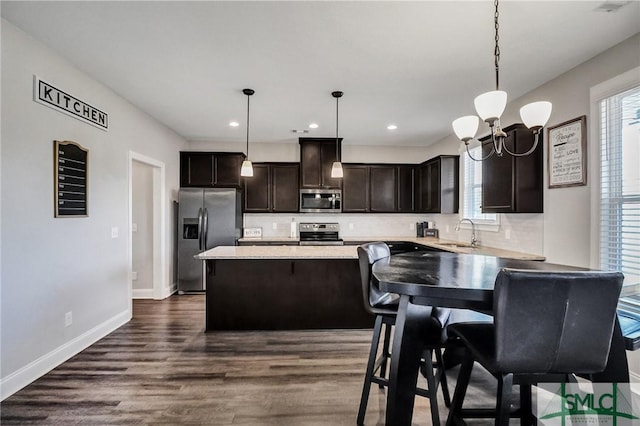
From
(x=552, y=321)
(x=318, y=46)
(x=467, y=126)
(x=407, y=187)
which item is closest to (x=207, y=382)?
(x=552, y=321)

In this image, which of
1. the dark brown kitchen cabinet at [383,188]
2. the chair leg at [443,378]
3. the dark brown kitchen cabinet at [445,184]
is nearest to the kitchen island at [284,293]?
the chair leg at [443,378]

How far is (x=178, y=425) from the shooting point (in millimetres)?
1948

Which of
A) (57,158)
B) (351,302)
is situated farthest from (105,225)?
(351,302)

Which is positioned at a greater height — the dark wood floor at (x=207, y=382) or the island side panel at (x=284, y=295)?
the island side panel at (x=284, y=295)

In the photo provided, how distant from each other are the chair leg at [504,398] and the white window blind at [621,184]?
1.91 m

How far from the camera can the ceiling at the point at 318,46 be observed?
82.7 inches

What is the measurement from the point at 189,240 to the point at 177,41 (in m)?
3.27

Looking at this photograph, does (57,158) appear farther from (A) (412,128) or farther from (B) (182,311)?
(A) (412,128)

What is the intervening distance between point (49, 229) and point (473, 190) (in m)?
4.84

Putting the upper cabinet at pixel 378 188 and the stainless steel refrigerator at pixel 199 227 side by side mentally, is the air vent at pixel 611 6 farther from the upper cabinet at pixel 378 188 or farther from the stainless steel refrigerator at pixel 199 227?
the stainless steel refrigerator at pixel 199 227

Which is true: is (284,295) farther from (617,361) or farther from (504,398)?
(617,361)

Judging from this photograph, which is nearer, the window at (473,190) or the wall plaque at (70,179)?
the wall plaque at (70,179)

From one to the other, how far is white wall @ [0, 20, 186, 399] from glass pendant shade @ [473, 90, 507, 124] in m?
3.05

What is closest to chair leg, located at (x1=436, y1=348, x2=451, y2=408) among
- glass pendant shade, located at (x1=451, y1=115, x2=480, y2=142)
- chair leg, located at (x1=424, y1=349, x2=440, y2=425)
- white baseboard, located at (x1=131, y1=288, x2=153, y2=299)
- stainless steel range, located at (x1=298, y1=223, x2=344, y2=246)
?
chair leg, located at (x1=424, y1=349, x2=440, y2=425)
